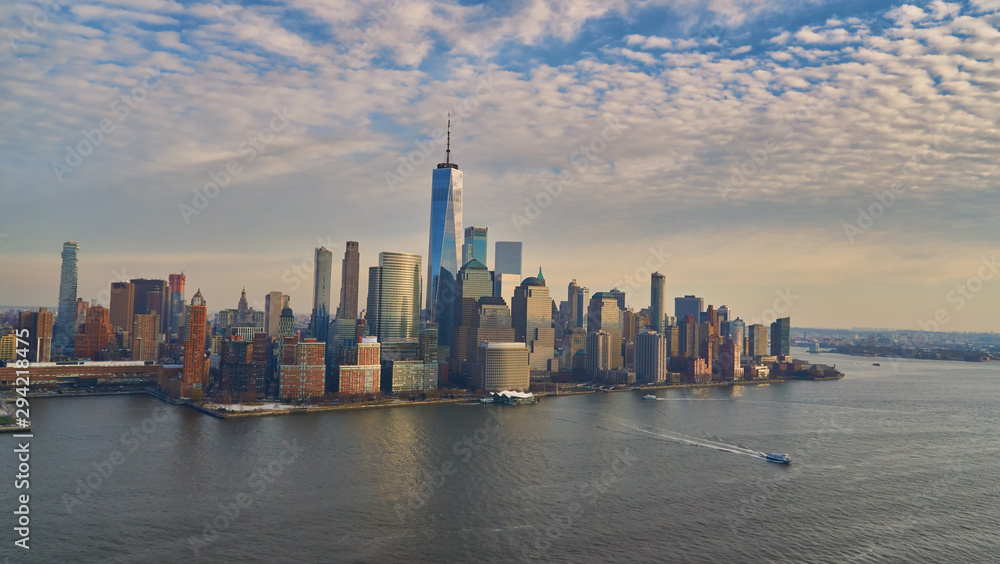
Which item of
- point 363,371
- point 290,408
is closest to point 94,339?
point 363,371

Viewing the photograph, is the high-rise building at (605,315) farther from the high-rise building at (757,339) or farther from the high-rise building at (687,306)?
the high-rise building at (687,306)

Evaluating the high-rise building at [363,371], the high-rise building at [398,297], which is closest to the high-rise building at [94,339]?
the high-rise building at [398,297]

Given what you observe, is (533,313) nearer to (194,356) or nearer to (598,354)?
(598,354)

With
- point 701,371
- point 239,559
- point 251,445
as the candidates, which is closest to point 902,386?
point 701,371

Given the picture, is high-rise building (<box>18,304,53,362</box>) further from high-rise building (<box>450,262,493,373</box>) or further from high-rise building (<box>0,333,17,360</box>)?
high-rise building (<box>450,262,493,373</box>)

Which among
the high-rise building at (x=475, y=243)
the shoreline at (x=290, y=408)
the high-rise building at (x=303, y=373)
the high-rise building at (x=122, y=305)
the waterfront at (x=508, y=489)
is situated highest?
the high-rise building at (x=475, y=243)

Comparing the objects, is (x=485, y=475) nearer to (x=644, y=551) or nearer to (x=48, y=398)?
(x=644, y=551)
